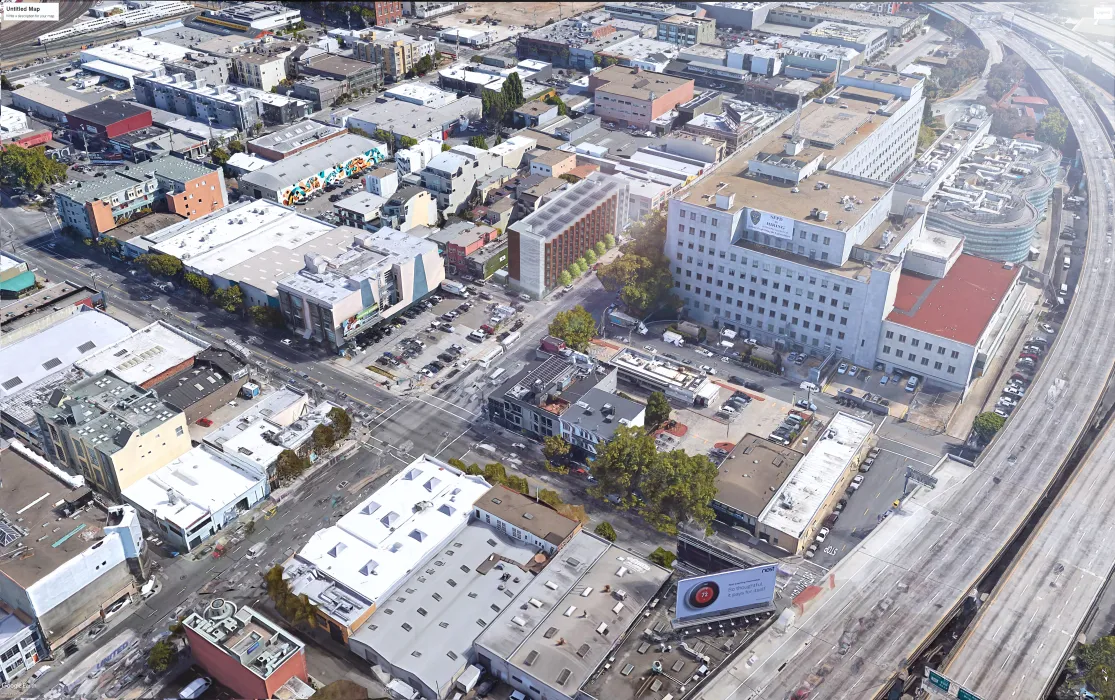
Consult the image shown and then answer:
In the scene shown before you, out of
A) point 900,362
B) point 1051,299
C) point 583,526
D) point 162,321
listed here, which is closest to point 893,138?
point 1051,299

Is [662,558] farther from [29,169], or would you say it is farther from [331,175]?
[29,169]

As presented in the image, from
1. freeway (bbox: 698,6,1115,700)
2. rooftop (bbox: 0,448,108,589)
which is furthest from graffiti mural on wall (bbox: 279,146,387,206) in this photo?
freeway (bbox: 698,6,1115,700)

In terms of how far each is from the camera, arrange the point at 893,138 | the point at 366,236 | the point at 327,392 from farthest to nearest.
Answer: the point at 893,138 → the point at 366,236 → the point at 327,392

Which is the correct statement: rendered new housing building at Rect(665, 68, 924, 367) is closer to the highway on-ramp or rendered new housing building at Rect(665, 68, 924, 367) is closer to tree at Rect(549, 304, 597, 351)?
tree at Rect(549, 304, 597, 351)

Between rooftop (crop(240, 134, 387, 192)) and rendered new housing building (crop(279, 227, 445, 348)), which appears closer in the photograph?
rendered new housing building (crop(279, 227, 445, 348))

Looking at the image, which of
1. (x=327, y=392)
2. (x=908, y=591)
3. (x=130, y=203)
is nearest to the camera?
(x=908, y=591)

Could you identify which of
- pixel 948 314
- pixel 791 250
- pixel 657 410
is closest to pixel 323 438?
pixel 657 410

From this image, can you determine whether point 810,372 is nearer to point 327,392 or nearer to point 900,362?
point 900,362
